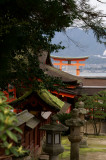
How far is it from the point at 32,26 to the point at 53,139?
3008 mm

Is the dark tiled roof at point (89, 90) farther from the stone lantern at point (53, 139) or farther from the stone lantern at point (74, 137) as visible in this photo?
the stone lantern at point (53, 139)

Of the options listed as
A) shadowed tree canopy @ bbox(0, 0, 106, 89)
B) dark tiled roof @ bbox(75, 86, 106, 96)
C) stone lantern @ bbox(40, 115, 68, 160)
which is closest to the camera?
shadowed tree canopy @ bbox(0, 0, 106, 89)

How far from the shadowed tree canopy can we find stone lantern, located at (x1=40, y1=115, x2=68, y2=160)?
3.54ft

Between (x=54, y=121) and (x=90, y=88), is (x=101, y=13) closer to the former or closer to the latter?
(x=54, y=121)

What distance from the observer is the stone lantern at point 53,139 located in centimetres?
684

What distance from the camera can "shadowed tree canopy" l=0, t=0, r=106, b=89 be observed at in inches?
220

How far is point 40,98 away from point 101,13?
124 inches

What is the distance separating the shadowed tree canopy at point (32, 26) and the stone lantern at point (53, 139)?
3.54 feet

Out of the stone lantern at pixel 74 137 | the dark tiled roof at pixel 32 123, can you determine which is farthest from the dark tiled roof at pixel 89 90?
the dark tiled roof at pixel 32 123

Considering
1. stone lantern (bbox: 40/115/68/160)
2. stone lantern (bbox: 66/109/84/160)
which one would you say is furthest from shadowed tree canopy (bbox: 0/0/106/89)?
stone lantern (bbox: 66/109/84/160)

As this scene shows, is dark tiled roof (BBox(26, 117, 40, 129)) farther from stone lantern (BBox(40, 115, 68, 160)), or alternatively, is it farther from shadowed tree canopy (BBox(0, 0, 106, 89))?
shadowed tree canopy (BBox(0, 0, 106, 89))

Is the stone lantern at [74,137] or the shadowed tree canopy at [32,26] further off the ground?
the shadowed tree canopy at [32,26]

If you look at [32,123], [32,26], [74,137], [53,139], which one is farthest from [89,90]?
[32,26]

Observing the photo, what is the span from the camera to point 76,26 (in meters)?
7.44
